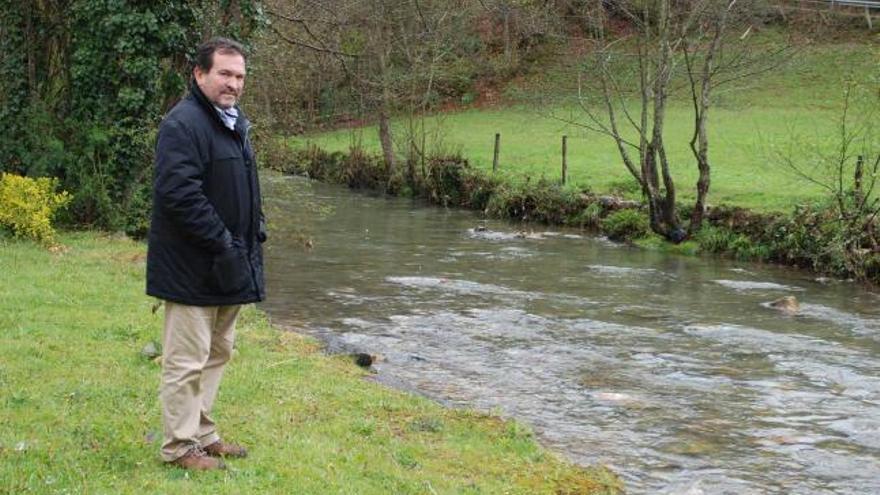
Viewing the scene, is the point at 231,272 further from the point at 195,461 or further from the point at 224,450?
the point at 224,450

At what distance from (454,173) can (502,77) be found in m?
26.0

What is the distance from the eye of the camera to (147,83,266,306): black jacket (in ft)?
20.5

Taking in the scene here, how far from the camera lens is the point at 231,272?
647 cm

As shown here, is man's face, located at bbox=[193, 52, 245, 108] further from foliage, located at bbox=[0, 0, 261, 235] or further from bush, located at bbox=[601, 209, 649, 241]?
bush, located at bbox=[601, 209, 649, 241]

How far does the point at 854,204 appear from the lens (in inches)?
813

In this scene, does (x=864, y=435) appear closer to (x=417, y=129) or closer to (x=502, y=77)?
(x=417, y=129)

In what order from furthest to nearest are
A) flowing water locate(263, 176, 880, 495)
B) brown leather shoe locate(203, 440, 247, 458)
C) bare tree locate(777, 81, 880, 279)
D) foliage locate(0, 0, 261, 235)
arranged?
bare tree locate(777, 81, 880, 279)
foliage locate(0, 0, 261, 235)
flowing water locate(263, 176, 880, 495)
brown leather shoe locate(203, 440, 247, 458)

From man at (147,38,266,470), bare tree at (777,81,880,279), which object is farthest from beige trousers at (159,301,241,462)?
bare tree at (777,81,880,279)

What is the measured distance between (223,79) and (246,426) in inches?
114

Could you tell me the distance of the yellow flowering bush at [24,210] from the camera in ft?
55.8

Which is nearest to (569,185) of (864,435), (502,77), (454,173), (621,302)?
(454,173)

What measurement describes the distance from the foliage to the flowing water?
2.90 metres


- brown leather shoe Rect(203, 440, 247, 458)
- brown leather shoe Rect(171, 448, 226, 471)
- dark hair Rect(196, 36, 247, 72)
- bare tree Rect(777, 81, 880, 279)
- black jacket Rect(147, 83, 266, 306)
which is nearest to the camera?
black jacket Rect(147, 83, 266, 306)

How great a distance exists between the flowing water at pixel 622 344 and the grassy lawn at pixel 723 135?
4054mm
